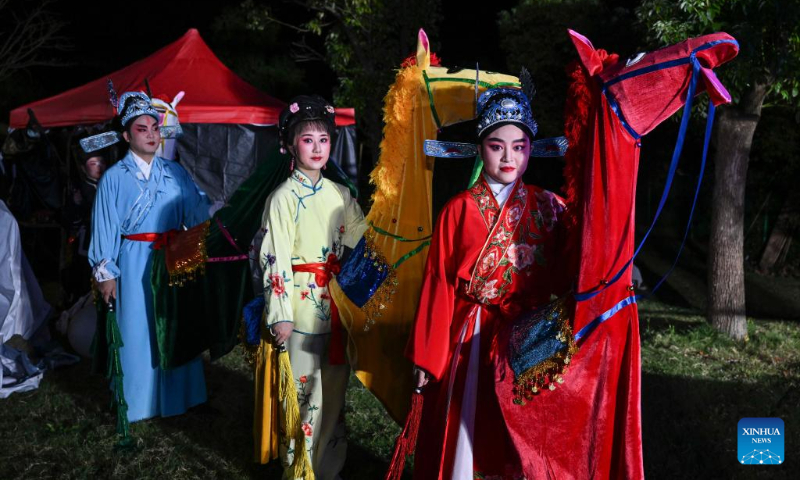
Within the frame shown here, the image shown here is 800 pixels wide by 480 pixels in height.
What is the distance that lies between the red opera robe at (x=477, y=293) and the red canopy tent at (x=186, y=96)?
229 inches

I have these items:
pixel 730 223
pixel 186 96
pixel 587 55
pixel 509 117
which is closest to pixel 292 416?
pixel 509 117

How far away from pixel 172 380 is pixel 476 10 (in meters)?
11.2

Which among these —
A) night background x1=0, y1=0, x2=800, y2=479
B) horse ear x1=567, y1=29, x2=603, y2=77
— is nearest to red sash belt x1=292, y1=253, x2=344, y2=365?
night background x1=0, y1=0, x2=800, y2=479

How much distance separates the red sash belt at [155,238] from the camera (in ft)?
14.3

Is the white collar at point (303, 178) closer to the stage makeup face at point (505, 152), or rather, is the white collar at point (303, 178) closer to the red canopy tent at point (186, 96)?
the stage makeup face at point (505, 152)

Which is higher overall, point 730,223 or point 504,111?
point 504,111

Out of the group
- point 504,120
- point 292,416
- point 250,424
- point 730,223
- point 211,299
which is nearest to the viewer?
point 504,120

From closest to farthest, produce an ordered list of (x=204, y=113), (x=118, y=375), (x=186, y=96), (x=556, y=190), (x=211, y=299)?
(x=118, y=375), (x=211, y=299), (x=204, y=113), (x=186, y=96), (x=556, y=190)

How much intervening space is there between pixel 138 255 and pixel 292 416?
173 cm

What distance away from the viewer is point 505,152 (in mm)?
2654

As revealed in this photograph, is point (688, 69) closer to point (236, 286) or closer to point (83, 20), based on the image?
point (236, 286)

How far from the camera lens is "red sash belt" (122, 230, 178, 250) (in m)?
4.36

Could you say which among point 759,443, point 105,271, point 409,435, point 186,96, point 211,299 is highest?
point 186,96

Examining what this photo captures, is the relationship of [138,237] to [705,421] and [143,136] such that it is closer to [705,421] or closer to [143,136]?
[143,136]
